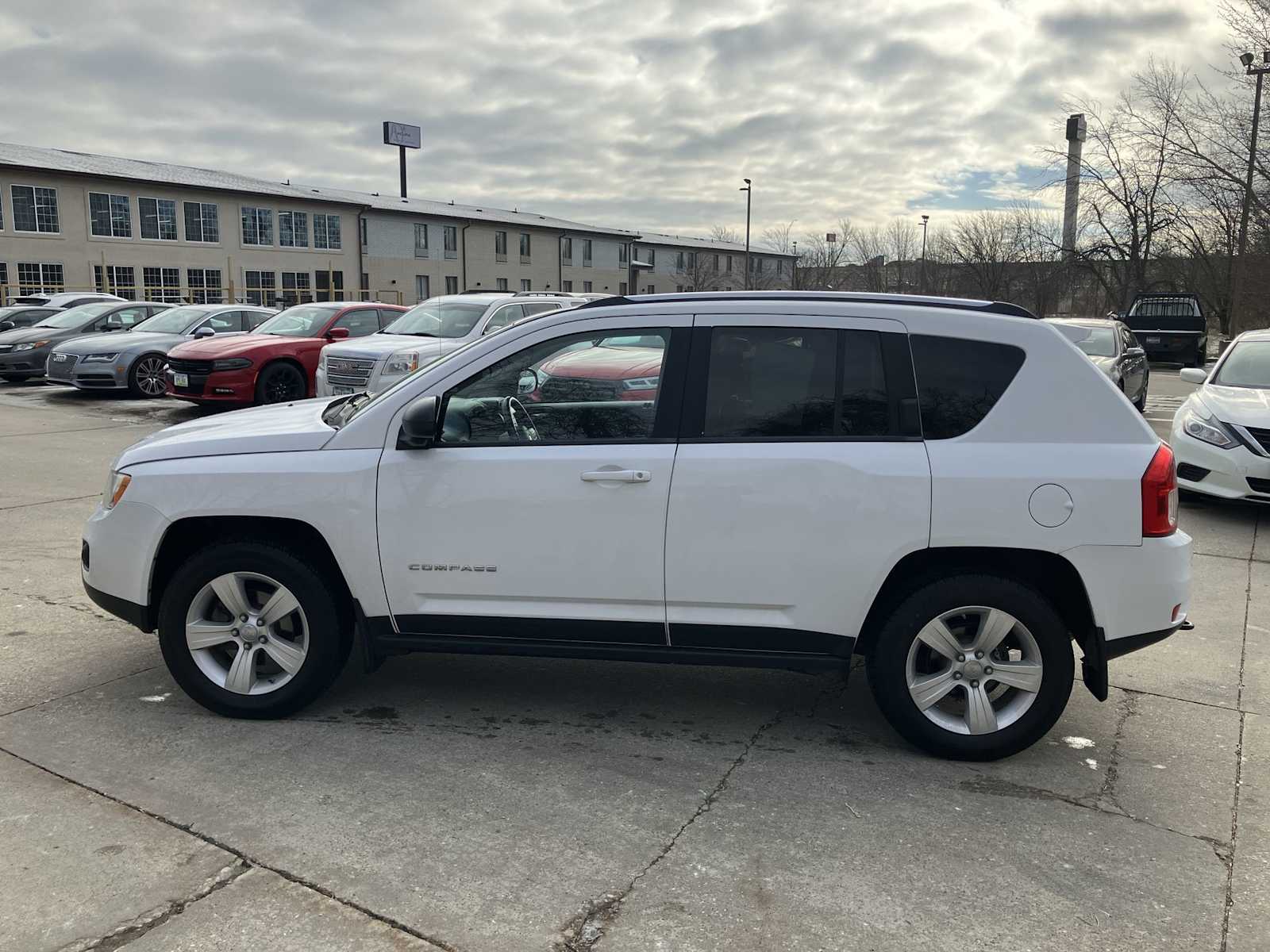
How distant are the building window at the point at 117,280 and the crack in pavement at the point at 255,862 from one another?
149 feet

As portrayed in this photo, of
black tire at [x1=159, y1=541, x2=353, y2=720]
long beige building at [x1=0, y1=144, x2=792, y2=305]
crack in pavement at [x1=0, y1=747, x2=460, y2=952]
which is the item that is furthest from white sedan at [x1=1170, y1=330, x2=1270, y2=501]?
long beige building at [x1=0, y1=144, x2=792, y2=305]

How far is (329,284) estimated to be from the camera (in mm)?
52656

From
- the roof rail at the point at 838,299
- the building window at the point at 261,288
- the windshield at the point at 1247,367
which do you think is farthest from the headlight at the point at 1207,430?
the building window at the point at 261,288

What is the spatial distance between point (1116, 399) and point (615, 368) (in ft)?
6.18

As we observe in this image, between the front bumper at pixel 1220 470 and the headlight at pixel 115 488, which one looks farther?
the front bumper at pixel 1220 470

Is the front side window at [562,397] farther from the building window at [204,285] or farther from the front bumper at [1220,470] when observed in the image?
the building window at [204,285]

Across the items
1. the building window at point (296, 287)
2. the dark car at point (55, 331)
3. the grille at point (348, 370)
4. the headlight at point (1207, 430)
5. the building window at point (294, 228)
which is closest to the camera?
the headlight at point (1207, 430)

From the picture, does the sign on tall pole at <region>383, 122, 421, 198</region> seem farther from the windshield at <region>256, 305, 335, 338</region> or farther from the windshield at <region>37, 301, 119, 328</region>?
the windshield at <region>256, 305, 335, 338</region>

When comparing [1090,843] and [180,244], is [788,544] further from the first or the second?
[180,244]

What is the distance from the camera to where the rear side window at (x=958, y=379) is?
3744 millimetres

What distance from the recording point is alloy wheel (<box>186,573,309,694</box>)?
4.04 metres

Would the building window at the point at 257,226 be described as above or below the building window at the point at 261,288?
above

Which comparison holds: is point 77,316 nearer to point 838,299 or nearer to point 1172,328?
point 838,299

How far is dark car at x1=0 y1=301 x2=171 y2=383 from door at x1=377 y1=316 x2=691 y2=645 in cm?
1769
